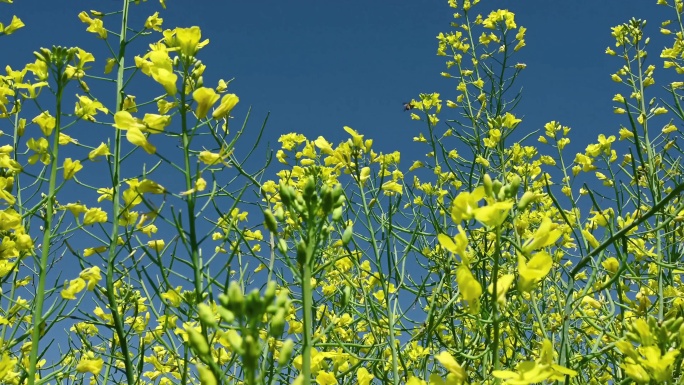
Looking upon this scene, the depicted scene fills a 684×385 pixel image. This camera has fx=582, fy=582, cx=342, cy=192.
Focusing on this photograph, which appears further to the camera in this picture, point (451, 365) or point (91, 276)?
point (91, 276)

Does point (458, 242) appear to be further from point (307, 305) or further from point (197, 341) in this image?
point (197, 341)

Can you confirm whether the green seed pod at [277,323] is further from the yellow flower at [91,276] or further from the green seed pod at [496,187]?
the yellow flower at [91,276]

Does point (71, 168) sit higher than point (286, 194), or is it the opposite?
point (71, 168)

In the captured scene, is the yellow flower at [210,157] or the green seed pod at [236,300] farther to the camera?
the yellow flower at [210,157]

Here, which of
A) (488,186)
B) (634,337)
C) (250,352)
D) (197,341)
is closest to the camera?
(250,352)

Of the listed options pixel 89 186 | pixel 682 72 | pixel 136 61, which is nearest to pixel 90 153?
pixel 89 186

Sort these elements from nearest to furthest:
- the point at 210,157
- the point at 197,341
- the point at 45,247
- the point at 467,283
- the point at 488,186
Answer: the point at 197,341
the point at 467,283
the point at 488,186
the point at 210,157
the point at 45,247

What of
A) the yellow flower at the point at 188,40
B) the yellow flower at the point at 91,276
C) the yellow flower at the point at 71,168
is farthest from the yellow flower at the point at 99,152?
the yellow flower at the point at 188,40

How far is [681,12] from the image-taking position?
5297 mm

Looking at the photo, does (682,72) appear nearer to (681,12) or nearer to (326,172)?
(681,12)

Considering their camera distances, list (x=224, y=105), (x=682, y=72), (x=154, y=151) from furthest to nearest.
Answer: (x=682, y=72)
(x=224, y=105)
(x=154, y=151)

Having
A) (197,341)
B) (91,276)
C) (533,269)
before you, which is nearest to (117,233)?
(91,276)

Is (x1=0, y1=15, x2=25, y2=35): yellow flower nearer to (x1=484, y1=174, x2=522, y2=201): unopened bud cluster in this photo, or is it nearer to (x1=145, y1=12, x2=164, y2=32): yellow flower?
(x1=145, y1=12, x2=164, y2=32): yellow flower

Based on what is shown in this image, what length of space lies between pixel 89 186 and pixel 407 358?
1.77 meters
